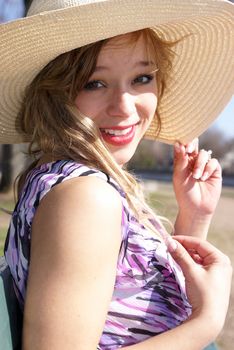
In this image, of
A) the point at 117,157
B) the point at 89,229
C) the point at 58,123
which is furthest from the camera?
the point at 117,157

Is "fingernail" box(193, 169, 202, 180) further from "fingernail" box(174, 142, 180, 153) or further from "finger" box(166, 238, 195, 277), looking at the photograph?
"finger" box(166, 238, 195, 277)

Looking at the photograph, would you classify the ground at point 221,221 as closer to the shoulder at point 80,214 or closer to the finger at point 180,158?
the finger at point 180,158

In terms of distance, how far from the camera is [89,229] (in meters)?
1.36

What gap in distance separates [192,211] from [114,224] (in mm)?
1043

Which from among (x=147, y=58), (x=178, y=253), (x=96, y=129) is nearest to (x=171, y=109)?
(x=147, y=58)

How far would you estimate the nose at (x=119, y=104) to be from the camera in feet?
5.95

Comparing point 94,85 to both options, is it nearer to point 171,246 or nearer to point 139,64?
point 139,64

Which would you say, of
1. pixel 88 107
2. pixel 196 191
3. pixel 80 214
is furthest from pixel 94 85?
pixel 196 191

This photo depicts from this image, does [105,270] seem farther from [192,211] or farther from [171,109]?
[171,109]

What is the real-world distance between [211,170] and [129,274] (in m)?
0.98

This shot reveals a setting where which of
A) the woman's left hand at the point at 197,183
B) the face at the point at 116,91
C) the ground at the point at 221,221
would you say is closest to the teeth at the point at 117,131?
the face at the point at 116,91

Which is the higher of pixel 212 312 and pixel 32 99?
pixel 32 99

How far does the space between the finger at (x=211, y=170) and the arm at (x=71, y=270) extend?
3.56 ft

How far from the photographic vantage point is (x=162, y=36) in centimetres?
219
